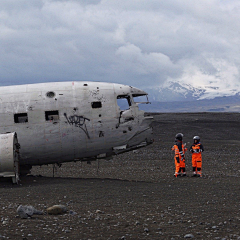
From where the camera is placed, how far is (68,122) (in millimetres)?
21344

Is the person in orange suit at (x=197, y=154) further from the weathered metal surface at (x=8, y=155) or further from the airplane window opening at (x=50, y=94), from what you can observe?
the weathered metal surface at (x=8, y=155)

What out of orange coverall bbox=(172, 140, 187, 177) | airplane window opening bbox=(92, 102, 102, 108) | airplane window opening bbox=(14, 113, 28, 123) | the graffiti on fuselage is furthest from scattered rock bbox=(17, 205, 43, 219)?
orange coverall bbox=(172, 140, 187, 177)

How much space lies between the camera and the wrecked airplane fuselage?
2122 cm

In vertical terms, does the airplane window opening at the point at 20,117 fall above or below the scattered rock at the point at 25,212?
above

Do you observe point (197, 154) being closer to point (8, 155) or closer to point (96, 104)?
point (96, 104)

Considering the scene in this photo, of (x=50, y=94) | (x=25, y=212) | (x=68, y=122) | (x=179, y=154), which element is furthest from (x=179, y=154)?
(x=25, y=212)

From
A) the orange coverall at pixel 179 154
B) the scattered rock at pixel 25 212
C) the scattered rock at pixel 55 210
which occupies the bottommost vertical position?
the scattered rock at pixel 55 210

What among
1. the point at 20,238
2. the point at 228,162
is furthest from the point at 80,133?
the point at 228,162

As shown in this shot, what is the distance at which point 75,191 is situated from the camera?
1881 centimetres

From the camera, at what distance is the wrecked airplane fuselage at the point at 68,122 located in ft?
69.6

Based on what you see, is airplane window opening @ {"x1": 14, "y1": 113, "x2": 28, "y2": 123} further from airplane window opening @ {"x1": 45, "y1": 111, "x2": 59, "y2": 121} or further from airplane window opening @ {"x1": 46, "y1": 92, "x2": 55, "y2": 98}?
airplane window opening @ {"x1": 46, "y1": 92, "x2": 55, "y2": 98}

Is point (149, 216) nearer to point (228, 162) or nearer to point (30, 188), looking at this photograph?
point (30, 188)

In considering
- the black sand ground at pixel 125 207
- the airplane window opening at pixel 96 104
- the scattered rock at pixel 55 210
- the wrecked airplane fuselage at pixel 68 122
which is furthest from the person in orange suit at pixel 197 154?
the scattered rock at pixel 55 210

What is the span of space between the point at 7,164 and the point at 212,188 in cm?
1000
